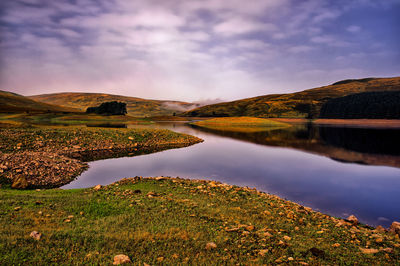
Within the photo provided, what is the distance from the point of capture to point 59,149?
90.0 ft

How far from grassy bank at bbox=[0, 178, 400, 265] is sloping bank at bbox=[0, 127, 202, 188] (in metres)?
6.06

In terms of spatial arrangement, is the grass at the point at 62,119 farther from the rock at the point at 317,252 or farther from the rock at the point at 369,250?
the rock at the point at 369,250

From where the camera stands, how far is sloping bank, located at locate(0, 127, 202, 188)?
1529 cm

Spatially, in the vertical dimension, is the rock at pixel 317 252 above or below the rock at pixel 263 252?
below

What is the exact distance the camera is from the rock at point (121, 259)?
5.38m

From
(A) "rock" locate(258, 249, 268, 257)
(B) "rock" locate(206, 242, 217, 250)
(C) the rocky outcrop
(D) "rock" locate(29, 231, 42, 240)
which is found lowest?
(A) "rock" locate(258, 249, 268, 257)

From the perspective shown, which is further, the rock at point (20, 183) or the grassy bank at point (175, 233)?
the rock at point (20, 183)

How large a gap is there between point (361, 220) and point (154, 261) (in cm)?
1051

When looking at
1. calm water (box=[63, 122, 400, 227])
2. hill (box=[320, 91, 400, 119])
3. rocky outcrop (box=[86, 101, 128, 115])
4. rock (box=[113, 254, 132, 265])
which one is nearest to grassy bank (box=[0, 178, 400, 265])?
rock (box=[113, 254, 132, 265])

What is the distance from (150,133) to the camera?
40781mm

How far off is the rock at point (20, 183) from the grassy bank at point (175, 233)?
13.0 feet

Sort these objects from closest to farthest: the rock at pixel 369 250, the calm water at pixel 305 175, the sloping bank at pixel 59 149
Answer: the rock at pixel 369 250 < the calm water at pixel 305 175 < the sloping bank at pixel 59 149

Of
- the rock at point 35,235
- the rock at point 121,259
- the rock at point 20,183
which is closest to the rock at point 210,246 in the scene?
the rock at point 121,259

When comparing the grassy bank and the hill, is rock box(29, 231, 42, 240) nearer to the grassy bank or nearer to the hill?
the grassy bank
